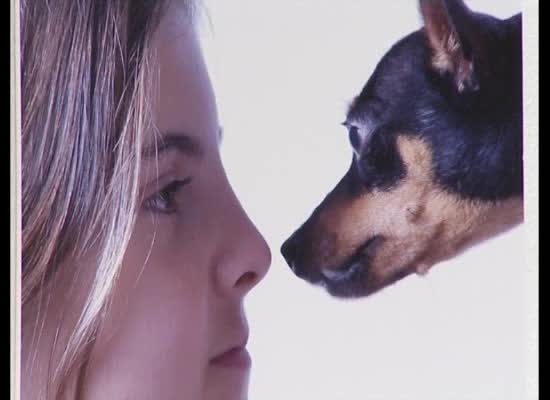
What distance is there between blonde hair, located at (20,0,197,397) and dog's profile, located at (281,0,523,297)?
28cm

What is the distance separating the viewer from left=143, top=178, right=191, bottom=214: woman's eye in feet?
3.05

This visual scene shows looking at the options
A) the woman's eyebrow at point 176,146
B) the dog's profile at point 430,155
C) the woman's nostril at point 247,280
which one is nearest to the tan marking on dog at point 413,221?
the dog's profile at point 430,155

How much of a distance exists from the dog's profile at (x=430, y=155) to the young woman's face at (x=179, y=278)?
5.2 inches

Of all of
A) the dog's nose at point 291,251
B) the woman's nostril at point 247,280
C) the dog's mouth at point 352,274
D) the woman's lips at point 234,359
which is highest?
the dog's nose at point 291,251

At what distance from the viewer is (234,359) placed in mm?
927

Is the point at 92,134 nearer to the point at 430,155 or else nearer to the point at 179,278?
the point at 179,278

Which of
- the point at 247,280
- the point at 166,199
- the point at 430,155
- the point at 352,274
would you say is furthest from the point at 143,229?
the point at 430,155

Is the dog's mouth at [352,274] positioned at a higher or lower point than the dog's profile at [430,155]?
lower

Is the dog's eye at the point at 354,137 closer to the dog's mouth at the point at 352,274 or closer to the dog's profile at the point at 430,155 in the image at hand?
the dog's profile at the point at 430,155

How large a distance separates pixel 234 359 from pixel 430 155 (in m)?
0.38

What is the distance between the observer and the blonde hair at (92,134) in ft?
3.04
